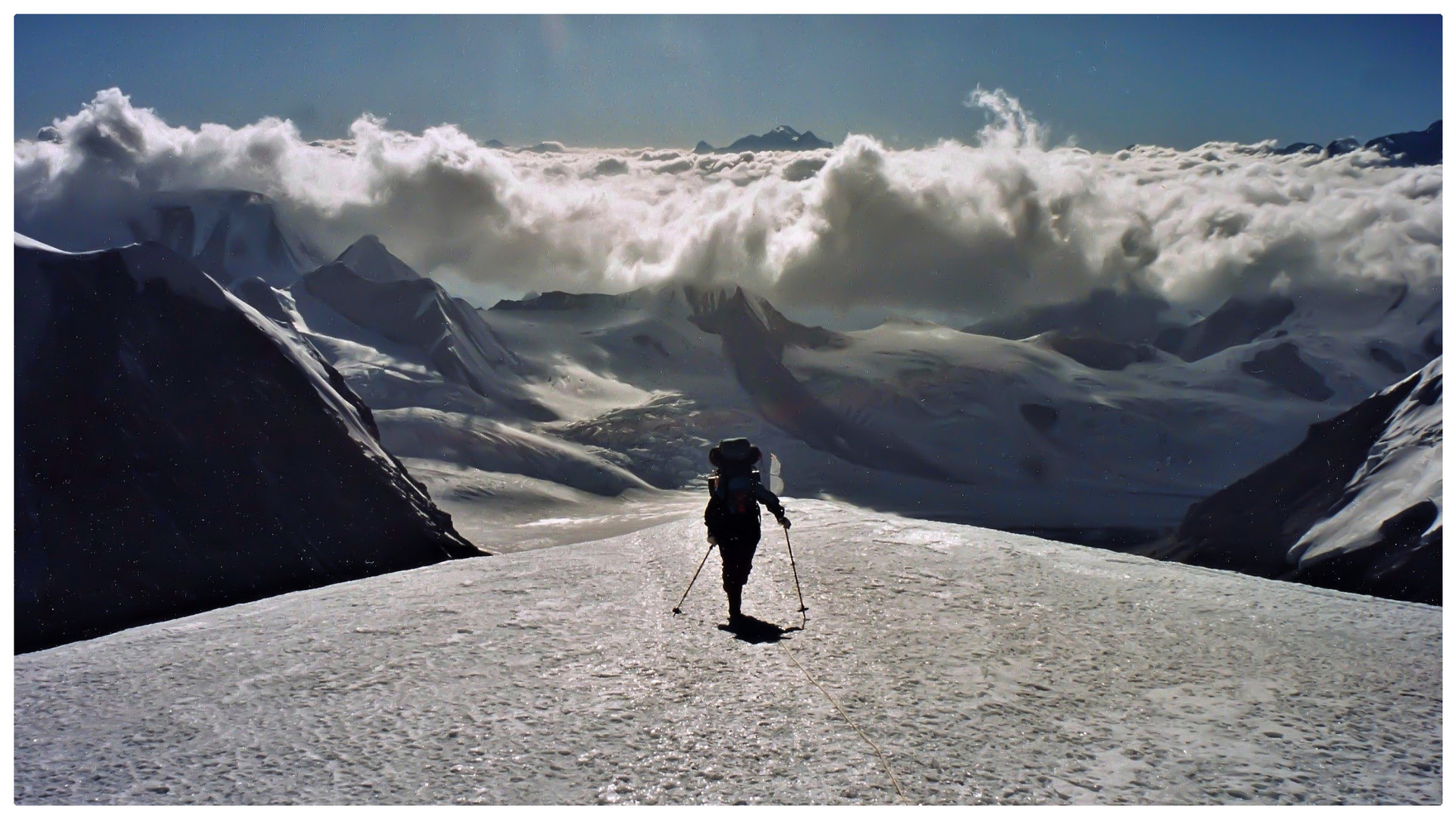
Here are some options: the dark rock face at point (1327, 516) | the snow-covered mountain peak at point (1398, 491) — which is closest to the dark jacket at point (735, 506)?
the dark rock face at point (1327, 516)

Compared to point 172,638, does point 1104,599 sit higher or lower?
higher

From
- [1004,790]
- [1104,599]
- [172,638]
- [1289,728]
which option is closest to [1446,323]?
[1104,599]

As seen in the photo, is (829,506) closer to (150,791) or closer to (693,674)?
(693,674)

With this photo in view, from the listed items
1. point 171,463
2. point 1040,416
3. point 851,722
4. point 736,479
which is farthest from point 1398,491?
point 1040,416

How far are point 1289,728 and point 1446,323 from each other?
16.5ft

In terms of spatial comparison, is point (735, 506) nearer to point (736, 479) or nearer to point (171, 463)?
point (736, 479)

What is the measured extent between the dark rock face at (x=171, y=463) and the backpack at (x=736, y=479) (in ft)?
75.9

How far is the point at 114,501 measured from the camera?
1088 inches

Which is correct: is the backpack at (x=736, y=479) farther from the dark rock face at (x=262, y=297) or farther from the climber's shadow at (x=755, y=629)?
the dark rock face at (x=262, y=297)

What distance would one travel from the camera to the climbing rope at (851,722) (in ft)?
17.7

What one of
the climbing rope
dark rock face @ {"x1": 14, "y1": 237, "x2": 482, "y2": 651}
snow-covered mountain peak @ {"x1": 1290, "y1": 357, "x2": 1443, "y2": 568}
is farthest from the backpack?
snow-covered mountain peak @ {"x1": 1290, "y1": 357, "x2": 1443, "y2": 568}

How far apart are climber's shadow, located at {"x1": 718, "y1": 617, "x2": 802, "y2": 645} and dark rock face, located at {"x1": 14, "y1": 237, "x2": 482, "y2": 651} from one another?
23.3 metres

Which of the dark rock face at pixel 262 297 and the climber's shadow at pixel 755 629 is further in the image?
the dark rock face at pixel 262 297

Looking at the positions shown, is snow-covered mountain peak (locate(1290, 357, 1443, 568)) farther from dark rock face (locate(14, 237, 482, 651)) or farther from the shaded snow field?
dark rock face (locate(14, 237, 482, 651))
